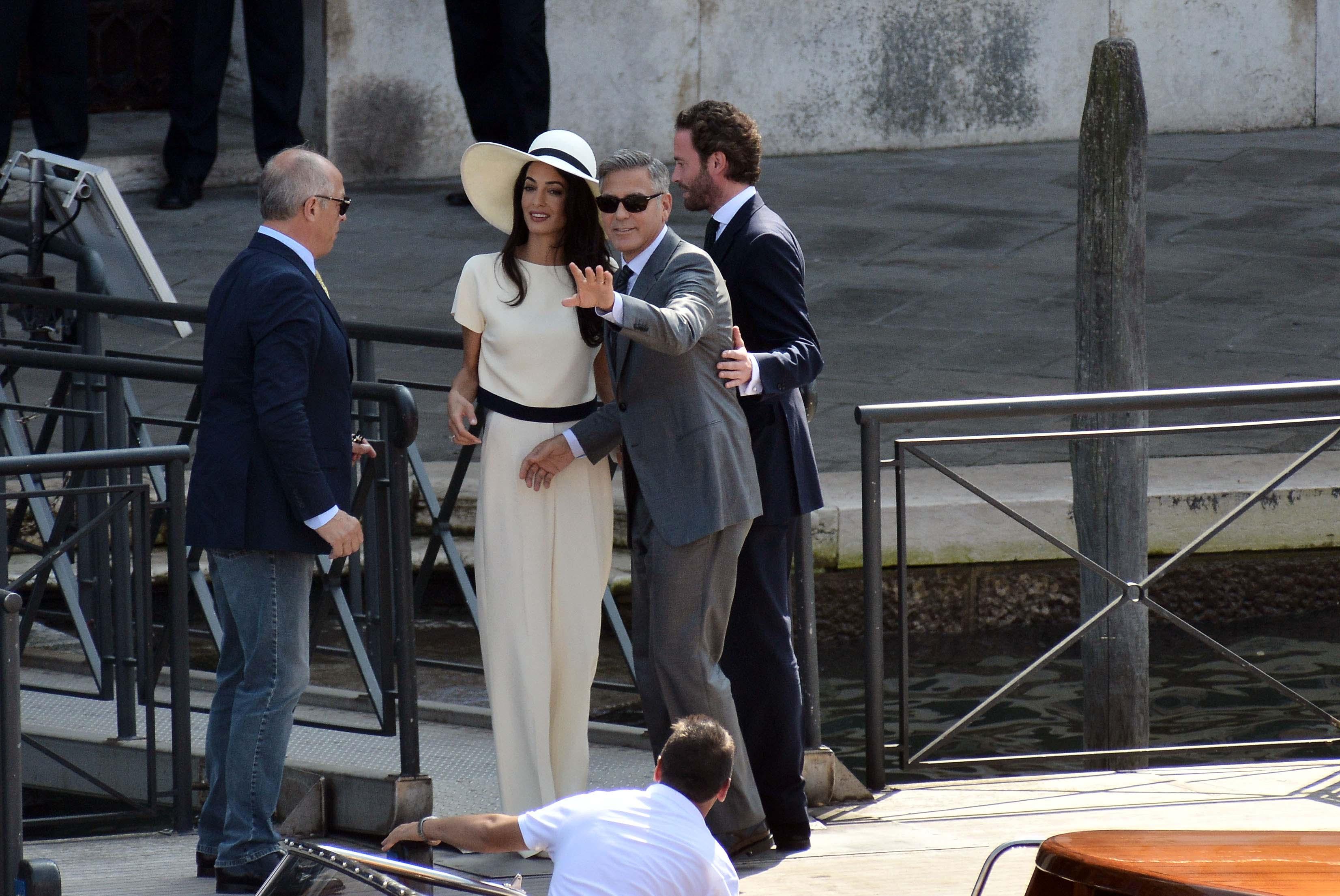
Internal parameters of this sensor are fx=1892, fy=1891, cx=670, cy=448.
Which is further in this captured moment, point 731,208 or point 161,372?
point 161,372

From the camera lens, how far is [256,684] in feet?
12.2

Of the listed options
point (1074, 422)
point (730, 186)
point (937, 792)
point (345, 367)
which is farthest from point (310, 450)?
point (1074, 422)

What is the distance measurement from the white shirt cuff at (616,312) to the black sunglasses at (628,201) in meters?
0.30

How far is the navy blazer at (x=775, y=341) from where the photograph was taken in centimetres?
389

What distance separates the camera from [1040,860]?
292 centimetres

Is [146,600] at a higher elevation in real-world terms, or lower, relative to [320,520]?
lower

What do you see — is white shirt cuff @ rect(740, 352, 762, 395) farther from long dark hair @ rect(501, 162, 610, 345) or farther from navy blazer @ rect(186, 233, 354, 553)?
navy blazer @ rect(186, 233, 354, 553)

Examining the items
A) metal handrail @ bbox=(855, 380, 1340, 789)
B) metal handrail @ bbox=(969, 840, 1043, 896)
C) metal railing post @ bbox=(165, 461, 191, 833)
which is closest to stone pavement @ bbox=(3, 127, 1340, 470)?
metal handrail @ bbox=(855, 380, 1340, 789)

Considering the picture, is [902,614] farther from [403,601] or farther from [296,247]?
[296,247]

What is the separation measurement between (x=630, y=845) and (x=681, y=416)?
1.20 metres

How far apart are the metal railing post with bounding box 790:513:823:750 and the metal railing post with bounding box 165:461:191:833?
1.42 metres

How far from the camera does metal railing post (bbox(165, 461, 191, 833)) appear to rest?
14.3ft

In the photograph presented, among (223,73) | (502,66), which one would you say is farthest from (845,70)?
(223,73)

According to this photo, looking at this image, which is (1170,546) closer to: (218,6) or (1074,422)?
(1074,422)
